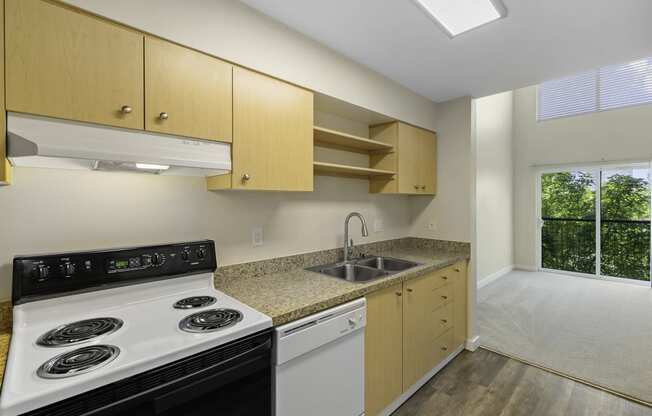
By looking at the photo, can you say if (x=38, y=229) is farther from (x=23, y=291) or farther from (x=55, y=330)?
(x=55, y=330)

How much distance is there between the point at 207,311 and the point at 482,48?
2.32 meters

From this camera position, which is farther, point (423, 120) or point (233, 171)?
point (423, 120)

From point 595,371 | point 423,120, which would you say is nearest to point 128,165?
point 423,120

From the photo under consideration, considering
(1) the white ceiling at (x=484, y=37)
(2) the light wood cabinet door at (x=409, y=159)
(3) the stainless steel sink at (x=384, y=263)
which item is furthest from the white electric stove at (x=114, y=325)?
(2) the light wood cabinet door at (x=409, y=159)

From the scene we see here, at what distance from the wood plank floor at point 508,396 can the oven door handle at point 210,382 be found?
137 cm

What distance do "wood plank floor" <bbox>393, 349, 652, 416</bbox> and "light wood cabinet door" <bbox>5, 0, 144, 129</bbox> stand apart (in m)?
2.39

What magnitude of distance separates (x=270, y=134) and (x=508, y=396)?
247 centimetres

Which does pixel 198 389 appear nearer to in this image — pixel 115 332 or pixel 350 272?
pixel 115 332

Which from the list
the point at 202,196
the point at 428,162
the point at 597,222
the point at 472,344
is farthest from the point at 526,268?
the point at 202,196

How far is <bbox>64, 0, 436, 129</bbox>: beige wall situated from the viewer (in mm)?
1296

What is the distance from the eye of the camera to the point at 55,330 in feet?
3.75

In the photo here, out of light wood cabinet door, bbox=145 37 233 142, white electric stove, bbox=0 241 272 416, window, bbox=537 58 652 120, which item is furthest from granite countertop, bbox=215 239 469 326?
window, bbox=537 58 652 120

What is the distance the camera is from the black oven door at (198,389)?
2.84ft

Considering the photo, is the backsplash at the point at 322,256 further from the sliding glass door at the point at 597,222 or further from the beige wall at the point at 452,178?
the sliding glass door at the point at 597,222
